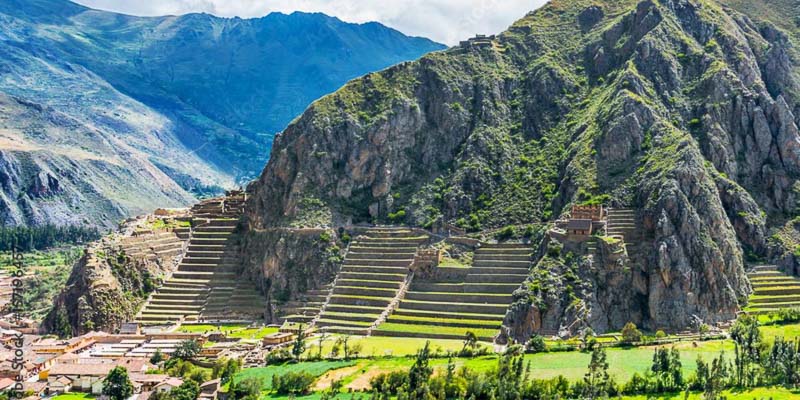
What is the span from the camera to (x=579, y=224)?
128250 millimetres

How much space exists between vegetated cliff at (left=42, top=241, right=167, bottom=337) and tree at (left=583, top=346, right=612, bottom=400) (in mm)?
78956

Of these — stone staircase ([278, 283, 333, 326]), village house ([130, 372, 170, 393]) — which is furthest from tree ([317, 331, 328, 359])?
village house ([130, 372, 170, 393])

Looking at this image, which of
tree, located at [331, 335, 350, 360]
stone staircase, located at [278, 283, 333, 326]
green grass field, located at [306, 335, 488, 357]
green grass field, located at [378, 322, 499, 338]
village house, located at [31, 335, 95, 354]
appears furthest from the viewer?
stone staircase, located at [278, 283, 333, 326]

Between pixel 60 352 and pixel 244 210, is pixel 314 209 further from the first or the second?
pixel 60 352

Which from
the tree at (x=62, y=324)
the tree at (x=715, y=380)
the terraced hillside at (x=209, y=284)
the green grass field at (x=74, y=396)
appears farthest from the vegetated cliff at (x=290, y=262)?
the tree at (x=715, y=380)

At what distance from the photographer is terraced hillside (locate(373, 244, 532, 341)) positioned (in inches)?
4855

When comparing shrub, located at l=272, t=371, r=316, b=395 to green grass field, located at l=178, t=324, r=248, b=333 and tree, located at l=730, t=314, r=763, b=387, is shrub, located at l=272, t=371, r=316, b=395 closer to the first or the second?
green grass field, located at l=178, t=324, r=248, b=333

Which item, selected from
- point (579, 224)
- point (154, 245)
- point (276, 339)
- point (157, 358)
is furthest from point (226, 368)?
point (154, 245)

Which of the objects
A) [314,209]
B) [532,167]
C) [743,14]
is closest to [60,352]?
[314,209]

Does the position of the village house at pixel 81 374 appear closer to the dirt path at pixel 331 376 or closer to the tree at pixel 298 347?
the tree at pixel 298 347

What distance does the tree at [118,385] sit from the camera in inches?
4082

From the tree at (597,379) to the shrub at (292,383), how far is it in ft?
102

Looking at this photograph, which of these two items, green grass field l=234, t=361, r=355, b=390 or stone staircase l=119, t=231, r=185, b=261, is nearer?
green grass field l=234, t=361, r=355, b=390

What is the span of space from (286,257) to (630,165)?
55858 millimetres
